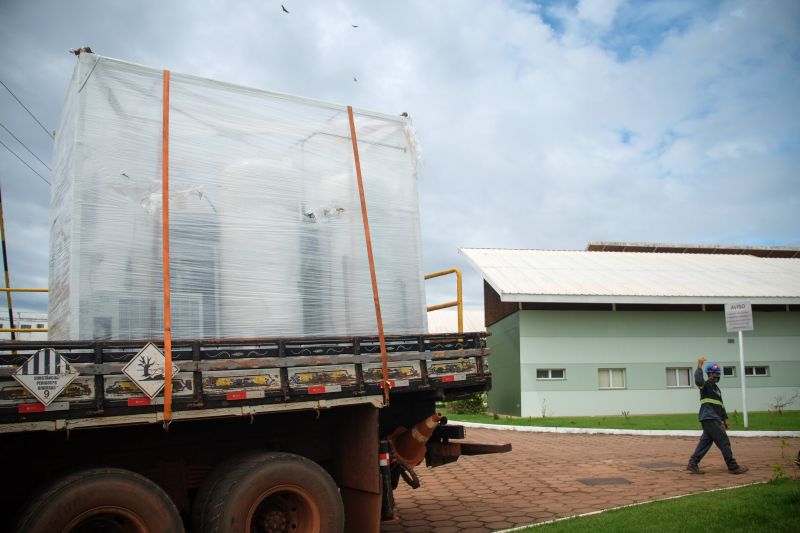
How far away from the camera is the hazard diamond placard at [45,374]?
158 inches

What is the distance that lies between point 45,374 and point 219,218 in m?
1.78

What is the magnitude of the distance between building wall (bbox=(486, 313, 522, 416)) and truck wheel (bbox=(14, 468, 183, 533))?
50.4 feet

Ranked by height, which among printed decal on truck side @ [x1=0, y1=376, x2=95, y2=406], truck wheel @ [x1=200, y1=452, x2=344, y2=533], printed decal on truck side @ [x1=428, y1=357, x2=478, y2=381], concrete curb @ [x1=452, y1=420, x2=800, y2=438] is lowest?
concrete curb @ [x1=452, y1=420, x2=800, y2=438]

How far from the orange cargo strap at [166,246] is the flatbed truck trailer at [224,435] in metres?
0.08

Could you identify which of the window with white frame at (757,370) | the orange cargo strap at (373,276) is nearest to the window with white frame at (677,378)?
the window with white frame at (757,370)

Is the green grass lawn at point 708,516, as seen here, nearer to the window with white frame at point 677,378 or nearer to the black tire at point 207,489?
the black tire at point 207,489

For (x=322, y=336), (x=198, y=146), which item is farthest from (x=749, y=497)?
(x=198, y=146)

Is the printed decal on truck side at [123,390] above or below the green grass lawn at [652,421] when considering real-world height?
above

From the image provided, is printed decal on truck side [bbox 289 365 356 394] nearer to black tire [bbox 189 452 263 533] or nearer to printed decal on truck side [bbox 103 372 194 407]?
black tire [bbox 189 452 263 533]

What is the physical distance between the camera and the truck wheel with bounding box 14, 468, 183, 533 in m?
3.98

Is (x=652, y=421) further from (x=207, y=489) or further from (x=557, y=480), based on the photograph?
(x=207, y=489)

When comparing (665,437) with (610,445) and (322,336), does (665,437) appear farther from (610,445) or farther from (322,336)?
(322,336)

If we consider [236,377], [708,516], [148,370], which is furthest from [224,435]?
[708,516]

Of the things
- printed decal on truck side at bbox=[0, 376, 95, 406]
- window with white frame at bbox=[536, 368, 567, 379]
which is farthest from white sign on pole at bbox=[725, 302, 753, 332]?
printed decal on truck side at bbox=[0, 376, 95, 406]
